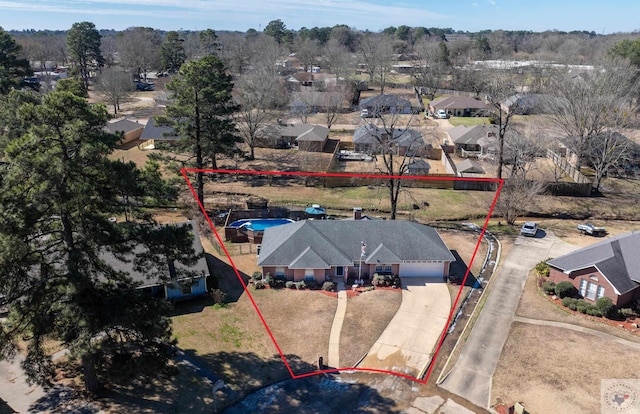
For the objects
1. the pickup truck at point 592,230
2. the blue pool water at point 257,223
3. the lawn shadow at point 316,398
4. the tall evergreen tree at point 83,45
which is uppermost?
the tall evergreen tree at point 83,45

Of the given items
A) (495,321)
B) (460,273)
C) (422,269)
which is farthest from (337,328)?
(460,273)

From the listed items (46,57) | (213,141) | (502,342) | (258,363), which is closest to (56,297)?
(258,363)

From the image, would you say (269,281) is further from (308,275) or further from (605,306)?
(605,306)

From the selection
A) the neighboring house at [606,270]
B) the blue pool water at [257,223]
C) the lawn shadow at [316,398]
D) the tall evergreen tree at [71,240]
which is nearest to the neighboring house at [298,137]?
the blue pool water at [257,223]

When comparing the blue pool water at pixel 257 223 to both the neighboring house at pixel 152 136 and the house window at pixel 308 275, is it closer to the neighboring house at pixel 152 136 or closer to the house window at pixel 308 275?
the house window at pixel 308 275

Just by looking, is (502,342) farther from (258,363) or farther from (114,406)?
(114,406)

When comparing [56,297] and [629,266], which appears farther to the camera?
[629,266]

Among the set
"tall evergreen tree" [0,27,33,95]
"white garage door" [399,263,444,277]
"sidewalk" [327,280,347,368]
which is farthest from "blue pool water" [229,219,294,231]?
"tall evergreen tree" [0,27,33,95]
